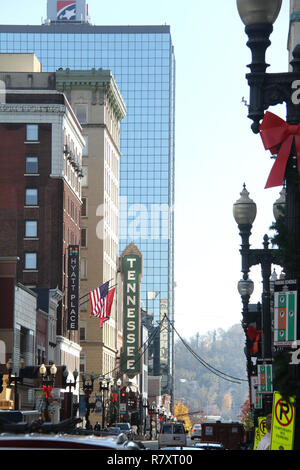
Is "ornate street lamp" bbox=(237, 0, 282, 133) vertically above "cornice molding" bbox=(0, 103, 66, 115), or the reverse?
"cornice molding" bbox=(0, 103, 66, 115)

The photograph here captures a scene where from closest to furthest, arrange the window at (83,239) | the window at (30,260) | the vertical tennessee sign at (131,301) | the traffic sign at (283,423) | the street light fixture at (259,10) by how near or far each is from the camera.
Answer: the traffic sign at (283,423), the street light fixture at (259,10), the window at (30,260), the window at (83,239), the vertical tennessee sign at (131,301)

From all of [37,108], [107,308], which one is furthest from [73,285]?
[37,108]

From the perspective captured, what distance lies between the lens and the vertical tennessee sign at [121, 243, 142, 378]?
449 ft

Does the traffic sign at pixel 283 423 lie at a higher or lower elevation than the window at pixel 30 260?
lower

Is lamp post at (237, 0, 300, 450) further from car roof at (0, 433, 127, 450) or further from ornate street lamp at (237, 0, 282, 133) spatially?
car roof at (0, 433, 127, 450)

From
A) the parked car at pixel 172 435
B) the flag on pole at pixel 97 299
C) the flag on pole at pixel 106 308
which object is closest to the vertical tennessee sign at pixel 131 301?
the flag on pole at pixel 106 308

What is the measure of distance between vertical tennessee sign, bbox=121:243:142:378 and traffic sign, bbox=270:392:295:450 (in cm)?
12200

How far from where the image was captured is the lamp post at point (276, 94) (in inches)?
547

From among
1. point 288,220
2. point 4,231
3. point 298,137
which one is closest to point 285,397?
point 288,220

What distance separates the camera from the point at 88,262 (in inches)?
4951

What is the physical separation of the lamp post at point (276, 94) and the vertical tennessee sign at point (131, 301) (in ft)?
401

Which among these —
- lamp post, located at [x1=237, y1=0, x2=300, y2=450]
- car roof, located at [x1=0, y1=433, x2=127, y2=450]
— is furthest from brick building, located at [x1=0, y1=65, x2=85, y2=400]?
car roof, located at [x1=0, y1=433, x2=127, y2=450]

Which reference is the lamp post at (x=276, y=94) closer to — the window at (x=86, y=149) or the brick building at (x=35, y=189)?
the brick building at (x=35, y=189)

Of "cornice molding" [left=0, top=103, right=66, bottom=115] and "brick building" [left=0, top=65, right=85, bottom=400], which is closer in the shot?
"brick building" [left=0, top=65, right=85, bottom=400]
